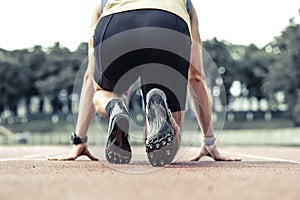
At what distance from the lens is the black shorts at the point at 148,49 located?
400cm

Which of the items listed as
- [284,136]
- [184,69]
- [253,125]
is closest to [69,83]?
[253,125]

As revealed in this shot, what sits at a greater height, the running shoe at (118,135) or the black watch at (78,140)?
the running shoe at (118,135)

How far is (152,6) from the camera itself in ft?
13.3

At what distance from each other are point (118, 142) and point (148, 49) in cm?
63

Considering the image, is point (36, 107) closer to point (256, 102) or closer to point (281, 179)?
point (256, 102)

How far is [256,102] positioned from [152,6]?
6795 centimetres

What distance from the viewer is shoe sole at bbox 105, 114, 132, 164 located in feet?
12.2

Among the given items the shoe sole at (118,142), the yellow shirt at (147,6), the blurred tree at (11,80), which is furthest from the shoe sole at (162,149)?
the blurred tree at (11,80)

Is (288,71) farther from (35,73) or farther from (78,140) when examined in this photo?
(78,140)

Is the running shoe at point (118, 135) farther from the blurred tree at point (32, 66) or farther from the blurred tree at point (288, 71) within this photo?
the blurred tree at point (32, 66)

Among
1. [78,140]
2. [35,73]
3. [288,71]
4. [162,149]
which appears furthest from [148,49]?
[35,73]

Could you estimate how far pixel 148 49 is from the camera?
13.2ft

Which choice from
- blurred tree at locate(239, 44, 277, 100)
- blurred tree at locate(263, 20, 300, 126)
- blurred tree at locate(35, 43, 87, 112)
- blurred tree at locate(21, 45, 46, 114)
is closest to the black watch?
blurred tree at locate(263, 20, 300, 126)

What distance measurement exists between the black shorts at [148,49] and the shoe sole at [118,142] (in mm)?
425
